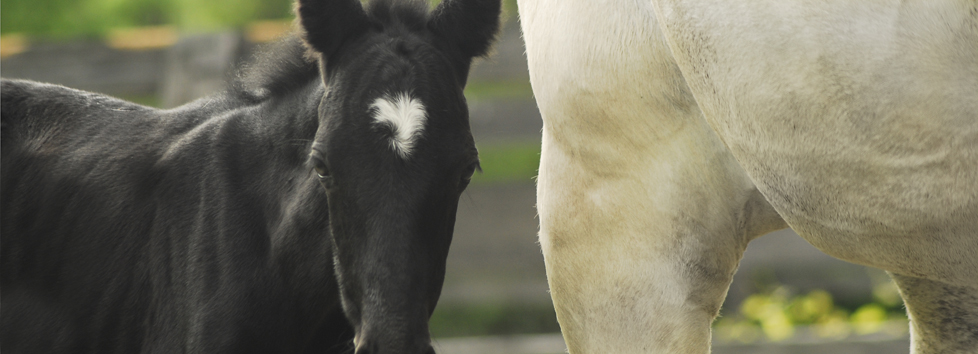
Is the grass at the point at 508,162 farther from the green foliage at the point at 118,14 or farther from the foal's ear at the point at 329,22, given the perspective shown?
the foal's ear at the point at 329,22

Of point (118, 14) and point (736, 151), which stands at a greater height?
point (736, 151)

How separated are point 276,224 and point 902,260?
1481 mm

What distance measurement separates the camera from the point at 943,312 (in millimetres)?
1983

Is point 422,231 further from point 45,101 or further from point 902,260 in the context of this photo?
point 45,101

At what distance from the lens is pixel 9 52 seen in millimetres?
5594

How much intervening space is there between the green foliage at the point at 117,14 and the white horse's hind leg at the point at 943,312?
794 cm

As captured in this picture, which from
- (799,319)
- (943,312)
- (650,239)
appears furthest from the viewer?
(799,319)

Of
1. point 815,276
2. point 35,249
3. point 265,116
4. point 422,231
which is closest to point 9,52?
point 35,249

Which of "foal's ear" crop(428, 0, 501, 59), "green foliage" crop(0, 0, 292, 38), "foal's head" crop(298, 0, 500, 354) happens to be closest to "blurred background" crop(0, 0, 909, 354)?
"foal's ear" crop(428, 0, 501, 59)

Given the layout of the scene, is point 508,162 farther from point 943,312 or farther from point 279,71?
point 943,312

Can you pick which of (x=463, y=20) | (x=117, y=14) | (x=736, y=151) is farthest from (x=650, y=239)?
(x=117, y=14)

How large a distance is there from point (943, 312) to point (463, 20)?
4.47 ft

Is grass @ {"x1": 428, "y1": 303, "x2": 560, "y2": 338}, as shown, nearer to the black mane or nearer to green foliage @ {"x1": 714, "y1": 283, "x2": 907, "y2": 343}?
green foliage @ {"x1": 714, "y1": 283, "x2": 907, "y2": 343}

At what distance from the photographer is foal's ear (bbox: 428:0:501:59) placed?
7.04 feet
